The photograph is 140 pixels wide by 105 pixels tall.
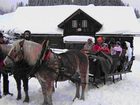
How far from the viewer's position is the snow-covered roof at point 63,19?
129 feet

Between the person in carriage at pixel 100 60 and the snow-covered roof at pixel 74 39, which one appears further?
the snow-covered roof at pixel 74 39

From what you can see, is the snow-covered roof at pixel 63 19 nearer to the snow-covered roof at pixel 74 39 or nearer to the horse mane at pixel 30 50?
the snow-covered roof at pixel 74 39

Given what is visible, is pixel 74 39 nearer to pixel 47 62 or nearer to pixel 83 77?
pixel 83 77

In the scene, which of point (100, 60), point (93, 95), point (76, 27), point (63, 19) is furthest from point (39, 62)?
point (63, 19)

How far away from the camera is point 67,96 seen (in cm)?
968

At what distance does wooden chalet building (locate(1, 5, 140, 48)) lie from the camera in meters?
39.2

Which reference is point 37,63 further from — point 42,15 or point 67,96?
point 42,15

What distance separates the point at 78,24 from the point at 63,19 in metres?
2.00

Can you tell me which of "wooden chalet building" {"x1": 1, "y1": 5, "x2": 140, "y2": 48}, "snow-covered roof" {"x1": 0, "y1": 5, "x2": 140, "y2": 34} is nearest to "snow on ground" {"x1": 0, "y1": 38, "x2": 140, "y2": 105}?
"wooden chalet building" {"x1": 1, "y1": 5, "x2": 140, "y2": 48}

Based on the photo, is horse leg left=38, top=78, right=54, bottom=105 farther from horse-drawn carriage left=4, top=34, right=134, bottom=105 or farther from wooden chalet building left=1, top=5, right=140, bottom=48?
wooden chalet building left=1, top=5, right=140, bottom=48

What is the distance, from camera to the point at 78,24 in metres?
40.5

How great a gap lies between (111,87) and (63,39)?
90.4 feet

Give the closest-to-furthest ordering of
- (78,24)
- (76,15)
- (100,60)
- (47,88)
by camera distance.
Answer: (47,88), (100,60), (76,15), (78,24)

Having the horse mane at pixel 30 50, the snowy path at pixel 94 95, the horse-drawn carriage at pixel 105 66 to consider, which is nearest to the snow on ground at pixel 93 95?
the snowy path at pixel 94 95
